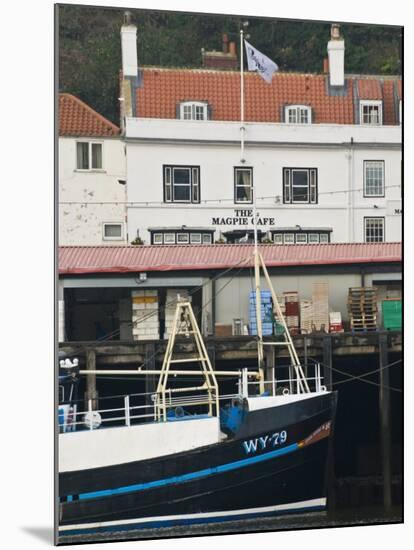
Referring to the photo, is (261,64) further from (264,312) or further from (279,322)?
(279,322)

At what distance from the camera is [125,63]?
17.6 meters

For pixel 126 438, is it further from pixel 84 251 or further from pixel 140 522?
pixel 84 251

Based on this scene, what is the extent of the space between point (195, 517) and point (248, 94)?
19.7 feet

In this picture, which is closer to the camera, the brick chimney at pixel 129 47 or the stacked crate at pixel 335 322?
the brick chimney at pixel 129 47

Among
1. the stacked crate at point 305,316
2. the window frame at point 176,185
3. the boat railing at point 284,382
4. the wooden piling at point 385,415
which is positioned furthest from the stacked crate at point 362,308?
the window frame at point 176,185

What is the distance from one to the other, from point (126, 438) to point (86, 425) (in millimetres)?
590

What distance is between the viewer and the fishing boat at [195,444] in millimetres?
17438

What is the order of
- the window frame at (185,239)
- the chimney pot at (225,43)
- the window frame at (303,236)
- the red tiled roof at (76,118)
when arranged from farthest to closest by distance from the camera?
the window frame at (303,236) → the window frame at (185,239) → the chimney pot at (225,43) → the red tiled roof at (76,118)

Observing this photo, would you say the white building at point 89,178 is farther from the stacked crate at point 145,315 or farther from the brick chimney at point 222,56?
the brick chimney at point 222,56

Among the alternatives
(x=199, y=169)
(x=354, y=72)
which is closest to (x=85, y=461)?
(x=199, y=169)

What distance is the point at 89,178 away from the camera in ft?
56.9

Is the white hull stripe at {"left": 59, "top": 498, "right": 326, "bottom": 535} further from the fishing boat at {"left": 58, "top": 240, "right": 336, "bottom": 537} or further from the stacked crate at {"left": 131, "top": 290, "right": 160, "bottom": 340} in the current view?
the stacked crate at {"left": 131, "top": 290, "right": 160, "bottom": 340}

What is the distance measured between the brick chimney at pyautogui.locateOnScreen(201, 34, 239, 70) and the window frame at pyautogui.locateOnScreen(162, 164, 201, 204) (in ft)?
4.79

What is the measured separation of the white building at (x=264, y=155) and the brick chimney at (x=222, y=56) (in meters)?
0.06
